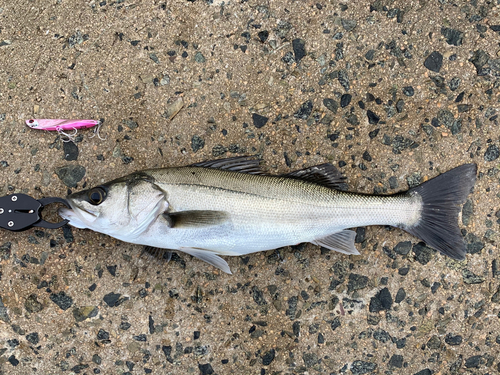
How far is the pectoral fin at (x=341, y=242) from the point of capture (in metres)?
3.00

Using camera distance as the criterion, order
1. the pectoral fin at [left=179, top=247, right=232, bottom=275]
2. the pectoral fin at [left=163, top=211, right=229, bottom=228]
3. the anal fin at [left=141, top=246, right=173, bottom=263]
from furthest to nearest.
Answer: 1. the anal fin at [left=141, top=246, right=173, bottom=263]
2. the pectoral fin at [left=179, top=247, right=232, bottom=275]
3. the pectoral fin at [left=163, top=211, right=229, bottom=228]

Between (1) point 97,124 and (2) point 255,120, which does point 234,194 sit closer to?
(2) point 255,120

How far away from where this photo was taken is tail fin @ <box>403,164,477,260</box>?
298cm

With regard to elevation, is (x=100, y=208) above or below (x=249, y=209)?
below

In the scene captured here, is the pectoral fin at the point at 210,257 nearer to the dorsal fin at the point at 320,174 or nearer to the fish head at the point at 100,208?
the fish head at the point at 100,208

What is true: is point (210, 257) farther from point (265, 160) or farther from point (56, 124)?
point (56, 124)

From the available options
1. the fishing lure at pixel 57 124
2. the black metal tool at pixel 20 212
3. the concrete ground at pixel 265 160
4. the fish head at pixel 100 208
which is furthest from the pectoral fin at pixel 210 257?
the fishing lure at pixel 57 124

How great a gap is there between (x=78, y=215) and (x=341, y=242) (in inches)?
86.8

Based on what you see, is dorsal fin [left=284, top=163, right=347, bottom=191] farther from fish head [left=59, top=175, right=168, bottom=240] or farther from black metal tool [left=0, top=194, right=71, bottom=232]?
black metal tool [left=0, top=194, right=71, bottom=232]

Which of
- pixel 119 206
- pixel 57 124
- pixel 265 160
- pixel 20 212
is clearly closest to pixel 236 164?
pixel 265 160

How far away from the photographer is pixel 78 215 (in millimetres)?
2811

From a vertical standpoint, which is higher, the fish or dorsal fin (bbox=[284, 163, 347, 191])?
dorsal fin (bbox=[284, 163, 347, 191])

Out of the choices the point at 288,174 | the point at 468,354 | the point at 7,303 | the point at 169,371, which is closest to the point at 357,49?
the point at 288,174

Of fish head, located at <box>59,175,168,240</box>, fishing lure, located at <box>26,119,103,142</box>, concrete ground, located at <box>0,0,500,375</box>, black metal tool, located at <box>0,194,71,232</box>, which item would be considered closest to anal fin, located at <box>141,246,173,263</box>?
concrete ground, located at <box>0,0,500,375</box>
